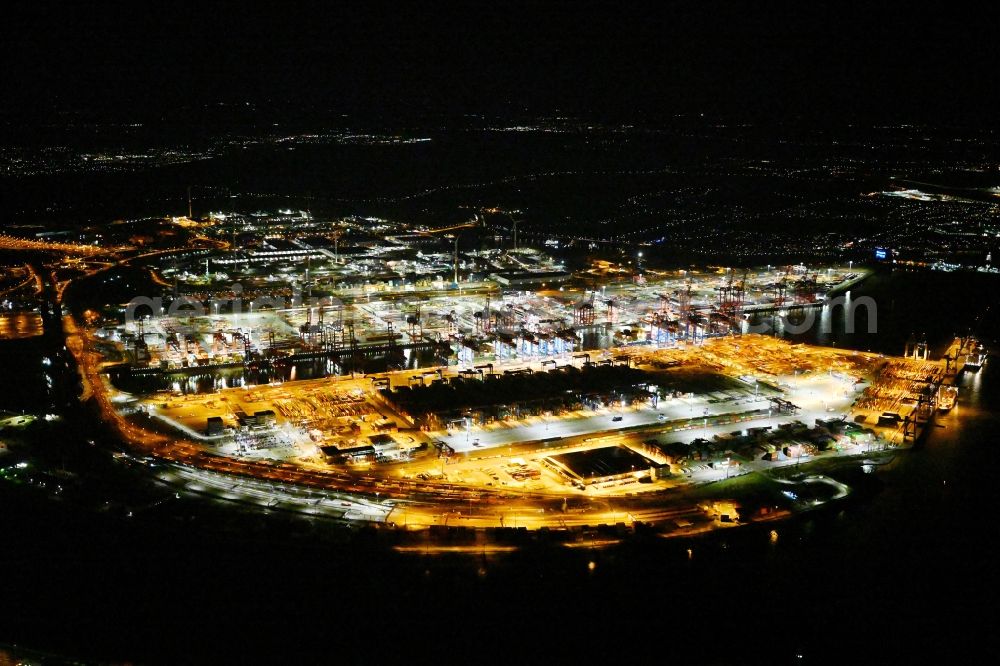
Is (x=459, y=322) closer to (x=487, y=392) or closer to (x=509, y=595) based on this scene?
(x=487, y=392)

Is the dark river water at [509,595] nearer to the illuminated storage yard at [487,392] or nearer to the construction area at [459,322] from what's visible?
the illuminated storage yard at [487,392]

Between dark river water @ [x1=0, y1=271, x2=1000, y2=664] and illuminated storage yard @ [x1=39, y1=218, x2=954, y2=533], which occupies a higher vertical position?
illuminated storage yard @ [x1=39, y1=218, x2=954, y2=533]

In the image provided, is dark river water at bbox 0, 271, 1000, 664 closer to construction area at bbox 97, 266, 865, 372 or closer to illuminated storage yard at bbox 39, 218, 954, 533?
illuminated storage yard at bbox 39, 218, 954, 533

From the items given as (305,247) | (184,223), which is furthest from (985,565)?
(184,223)

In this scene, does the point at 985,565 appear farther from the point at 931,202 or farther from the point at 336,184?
the point at 336,184

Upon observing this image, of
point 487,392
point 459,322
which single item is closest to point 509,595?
point 487,392

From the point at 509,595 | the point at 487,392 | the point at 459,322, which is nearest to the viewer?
the point at 509,595

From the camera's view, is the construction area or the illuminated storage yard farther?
the construction area

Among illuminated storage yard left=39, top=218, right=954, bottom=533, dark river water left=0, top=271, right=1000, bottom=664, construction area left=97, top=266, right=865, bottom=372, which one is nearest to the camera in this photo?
dark river water left=0, top=271, right=1000, bottom=664

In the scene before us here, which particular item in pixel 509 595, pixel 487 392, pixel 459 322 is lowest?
pixel 509 595

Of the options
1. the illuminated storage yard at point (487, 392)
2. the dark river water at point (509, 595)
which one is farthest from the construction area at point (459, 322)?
the dark river water at point (509, 595)

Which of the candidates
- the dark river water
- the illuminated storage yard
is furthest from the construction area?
the dark river water

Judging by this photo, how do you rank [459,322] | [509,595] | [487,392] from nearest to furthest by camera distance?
1. [509,595]
2. [487,392]
3. [459,322]

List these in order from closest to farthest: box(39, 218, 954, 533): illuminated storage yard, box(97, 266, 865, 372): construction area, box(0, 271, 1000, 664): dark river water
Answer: box(0, 271, 1000, 664): dark river water < box(39, 218, 954, 533): illuminated storage yard < box(97, 266, 865, 372): construction area
